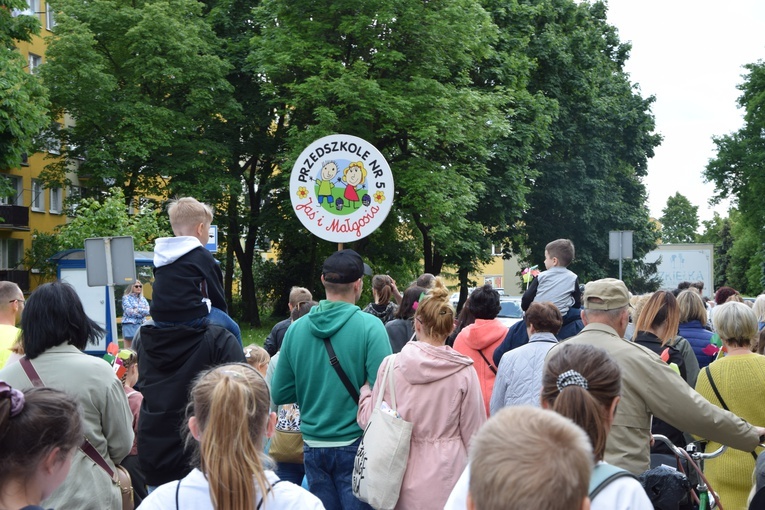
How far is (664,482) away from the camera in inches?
143

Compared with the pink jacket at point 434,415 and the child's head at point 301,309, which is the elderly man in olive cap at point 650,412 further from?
the child's head at point 301,309

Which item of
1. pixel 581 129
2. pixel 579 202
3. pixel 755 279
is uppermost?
pixel 581 129

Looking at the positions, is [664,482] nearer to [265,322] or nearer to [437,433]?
[437,433]

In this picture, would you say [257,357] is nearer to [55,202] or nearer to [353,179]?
[353,179]

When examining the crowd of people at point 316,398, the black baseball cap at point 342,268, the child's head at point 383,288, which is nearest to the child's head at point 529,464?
the crowd of people at point 316,398

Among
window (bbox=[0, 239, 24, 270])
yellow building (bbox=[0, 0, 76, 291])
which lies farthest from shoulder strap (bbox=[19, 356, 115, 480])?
window (bbox=[0, 239, 24, 270])

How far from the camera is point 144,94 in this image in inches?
1315

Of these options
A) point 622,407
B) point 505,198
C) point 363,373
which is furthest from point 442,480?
point 505,198

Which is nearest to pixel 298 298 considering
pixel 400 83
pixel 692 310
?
pixel 692 310

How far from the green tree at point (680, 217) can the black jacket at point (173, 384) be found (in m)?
114

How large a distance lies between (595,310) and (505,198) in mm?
28758

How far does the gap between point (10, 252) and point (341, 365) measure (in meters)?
48.1

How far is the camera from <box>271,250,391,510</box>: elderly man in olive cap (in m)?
4.79

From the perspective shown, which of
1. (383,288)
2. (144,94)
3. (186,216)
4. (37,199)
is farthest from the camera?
(37,199)
